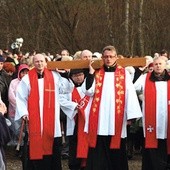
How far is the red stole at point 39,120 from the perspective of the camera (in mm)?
9055

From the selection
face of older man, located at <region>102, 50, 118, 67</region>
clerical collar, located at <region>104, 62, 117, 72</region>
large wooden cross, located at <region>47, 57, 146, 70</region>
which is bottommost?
clerical collar, located at <region>104, 62, 117, 72</region>

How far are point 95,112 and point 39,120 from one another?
0.94m

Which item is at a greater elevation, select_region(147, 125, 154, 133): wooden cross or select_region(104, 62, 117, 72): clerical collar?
select_region(104, 62, 117, 72): clerical collar

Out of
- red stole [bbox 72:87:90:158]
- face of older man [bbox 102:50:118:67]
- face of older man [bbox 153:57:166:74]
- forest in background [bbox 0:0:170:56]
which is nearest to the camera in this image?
face of older man [bbox 102:50:118:67]

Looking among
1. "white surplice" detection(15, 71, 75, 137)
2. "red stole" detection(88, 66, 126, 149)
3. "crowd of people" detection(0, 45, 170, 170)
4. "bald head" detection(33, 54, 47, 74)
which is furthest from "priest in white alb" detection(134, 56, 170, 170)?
"bald head" detection(33, 54, 47, 74)

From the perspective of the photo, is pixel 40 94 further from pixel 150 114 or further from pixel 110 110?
pixel 150 114

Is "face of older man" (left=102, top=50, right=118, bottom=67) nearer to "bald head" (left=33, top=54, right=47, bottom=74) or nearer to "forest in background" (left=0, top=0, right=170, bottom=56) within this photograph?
"bald head" (left=33, top=54, right=47, bottom=74)

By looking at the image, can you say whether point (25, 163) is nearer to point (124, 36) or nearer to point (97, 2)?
point (124, 36)

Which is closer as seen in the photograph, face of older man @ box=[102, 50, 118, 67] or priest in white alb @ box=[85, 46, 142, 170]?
face of older man @ box=[102, 50, 118, 67]

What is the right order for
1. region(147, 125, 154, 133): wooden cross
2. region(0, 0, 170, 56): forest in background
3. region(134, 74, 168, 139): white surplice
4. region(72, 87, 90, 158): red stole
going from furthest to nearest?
region(0, 0, 170, 56): forest in background
region(72, 87, 90, 158): red stole
region(147, 125, 154, 133): wooden cross
region(134, 74, 168, 139): white surplice

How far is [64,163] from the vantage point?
10984mm

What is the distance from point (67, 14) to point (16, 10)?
878 centimetres

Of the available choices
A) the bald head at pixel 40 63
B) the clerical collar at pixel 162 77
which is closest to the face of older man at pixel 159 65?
the clerical collar at pixel 162 77

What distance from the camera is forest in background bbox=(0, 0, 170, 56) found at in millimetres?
26406
